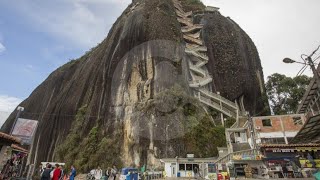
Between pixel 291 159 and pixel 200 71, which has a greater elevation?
pixel 200 71

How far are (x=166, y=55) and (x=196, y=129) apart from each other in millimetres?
10340

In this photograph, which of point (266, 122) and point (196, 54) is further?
point (196, 54)

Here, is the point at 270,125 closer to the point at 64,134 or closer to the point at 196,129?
the point at 196,129

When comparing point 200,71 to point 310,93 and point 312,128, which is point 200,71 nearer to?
point 310,93

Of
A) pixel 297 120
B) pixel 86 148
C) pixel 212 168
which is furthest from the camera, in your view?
pixel 86 148

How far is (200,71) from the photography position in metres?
37.7

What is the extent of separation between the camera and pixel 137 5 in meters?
41.4

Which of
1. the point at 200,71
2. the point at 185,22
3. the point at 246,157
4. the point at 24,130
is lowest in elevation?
the point at 246,157

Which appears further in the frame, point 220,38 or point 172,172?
point 220,38

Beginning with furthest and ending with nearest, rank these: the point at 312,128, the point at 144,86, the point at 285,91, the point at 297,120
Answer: the point at 285,91 < the point at 144,86 < the point at 297,120 < the point at 312,128

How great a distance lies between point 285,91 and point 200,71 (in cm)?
1278

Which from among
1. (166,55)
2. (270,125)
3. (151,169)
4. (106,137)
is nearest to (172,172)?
(151,169)

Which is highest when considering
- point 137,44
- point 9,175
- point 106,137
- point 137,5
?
point 137,5

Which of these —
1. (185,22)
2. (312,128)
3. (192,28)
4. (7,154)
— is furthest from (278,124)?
(185,22)
